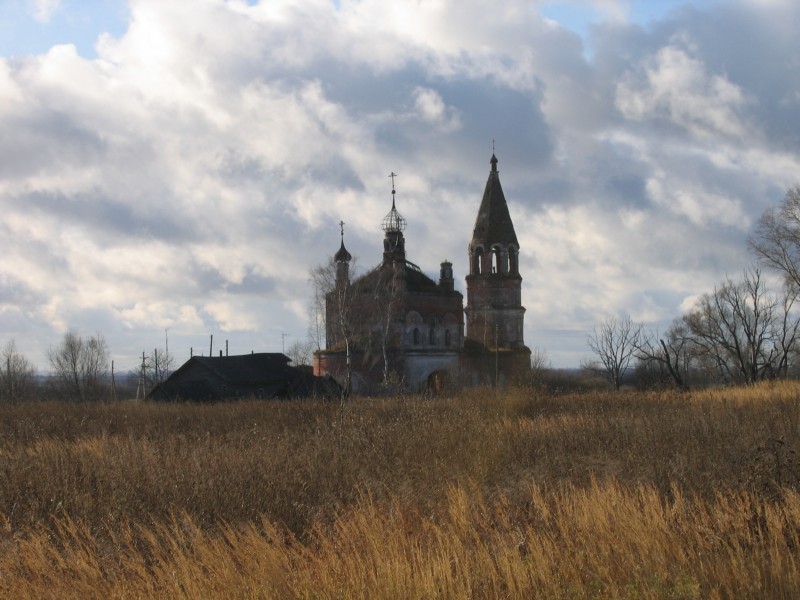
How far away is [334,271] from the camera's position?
34.9 metres

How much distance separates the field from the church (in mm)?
21056

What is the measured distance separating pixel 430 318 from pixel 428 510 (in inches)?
1203

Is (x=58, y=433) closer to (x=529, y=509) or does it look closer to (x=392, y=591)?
(x=529, y=509)

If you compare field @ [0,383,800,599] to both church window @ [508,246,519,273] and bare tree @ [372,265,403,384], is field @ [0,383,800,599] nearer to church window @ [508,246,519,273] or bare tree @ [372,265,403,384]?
bare tree @ [372,265,403,384]

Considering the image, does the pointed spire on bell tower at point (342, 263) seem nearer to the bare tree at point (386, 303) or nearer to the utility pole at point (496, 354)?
the bare tree at point (386, 303)

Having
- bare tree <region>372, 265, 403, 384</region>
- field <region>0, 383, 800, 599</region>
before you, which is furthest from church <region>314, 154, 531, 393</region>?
field <region>0, 383, 800, 599</region>

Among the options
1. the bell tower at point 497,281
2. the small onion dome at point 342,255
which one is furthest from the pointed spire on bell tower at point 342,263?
the bell tower at point 497,281

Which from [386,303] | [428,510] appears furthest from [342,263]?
[428,510]

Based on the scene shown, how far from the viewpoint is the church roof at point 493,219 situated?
40656mm

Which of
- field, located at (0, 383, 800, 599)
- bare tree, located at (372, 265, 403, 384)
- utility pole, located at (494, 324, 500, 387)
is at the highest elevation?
bare tree, located at (372, 265, 403, 384)

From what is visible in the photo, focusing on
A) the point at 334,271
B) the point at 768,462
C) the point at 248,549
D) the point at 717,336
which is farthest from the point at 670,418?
the point at 717,336

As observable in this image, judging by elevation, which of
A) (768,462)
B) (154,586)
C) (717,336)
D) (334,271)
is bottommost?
(154,586)

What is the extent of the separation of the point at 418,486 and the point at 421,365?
28.1m

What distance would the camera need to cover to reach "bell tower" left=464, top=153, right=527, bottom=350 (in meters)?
40.6
